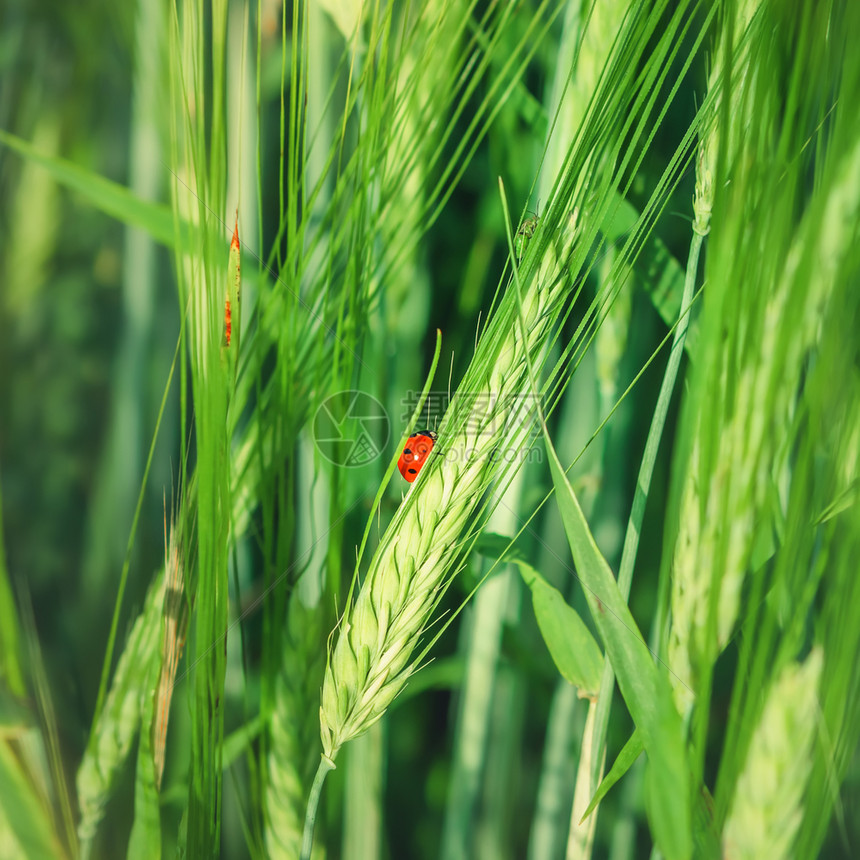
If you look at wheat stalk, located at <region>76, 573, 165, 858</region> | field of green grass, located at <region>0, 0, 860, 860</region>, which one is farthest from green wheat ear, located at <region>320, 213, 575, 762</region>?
wheat stalk, located at <region>76, 573, 165, 858</region>

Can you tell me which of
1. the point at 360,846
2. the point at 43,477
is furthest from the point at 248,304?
the point at 360,846

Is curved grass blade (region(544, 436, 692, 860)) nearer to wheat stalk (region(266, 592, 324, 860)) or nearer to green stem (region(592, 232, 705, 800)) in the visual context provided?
green stem (region(592, 232, 705, 800))

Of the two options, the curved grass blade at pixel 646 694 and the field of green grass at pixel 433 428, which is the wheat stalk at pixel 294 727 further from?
the curved grass blade at pixel 646 694

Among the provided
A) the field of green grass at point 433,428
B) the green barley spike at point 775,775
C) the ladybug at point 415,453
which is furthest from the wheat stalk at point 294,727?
the green barley spike at point 775,775

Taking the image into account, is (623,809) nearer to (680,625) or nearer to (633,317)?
(680,625)

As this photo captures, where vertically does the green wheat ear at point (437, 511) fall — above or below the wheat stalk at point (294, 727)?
above

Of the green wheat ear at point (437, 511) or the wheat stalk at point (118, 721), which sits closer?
the green wheat ear at point (437, 511)

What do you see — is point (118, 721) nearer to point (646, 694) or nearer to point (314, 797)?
point (314, 797)
